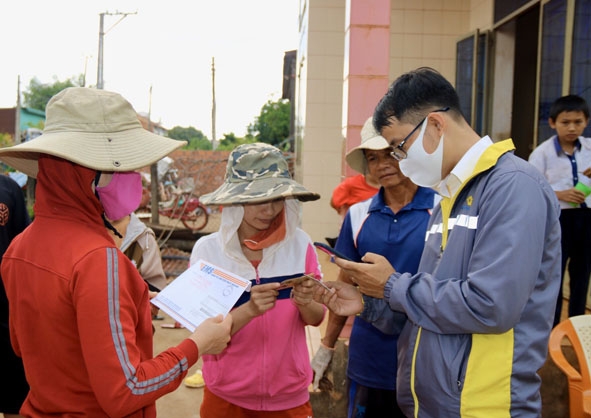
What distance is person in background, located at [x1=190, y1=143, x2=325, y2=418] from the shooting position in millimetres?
2209

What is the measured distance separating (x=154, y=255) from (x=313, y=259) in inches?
43.2

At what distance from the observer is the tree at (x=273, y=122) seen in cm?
3838

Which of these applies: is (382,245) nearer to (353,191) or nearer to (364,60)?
(353,191)

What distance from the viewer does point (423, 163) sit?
1771mm

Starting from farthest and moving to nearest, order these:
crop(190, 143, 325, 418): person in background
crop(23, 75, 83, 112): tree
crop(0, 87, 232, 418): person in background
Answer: crop(23, 75, 83, 112): tree
crop(190, 143, 325, 418): person in background
crop(0, 87, 232, 418): person in background

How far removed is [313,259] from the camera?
7.97ft

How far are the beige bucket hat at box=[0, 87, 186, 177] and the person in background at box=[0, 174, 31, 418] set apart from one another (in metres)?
1.41

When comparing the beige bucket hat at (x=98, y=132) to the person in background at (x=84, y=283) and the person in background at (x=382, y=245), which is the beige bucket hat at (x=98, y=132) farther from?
the person in background at (x=382, y=245)

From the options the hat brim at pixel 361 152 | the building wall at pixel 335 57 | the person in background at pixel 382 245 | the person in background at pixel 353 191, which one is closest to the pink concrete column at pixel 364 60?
the person in background at pixel 353 191

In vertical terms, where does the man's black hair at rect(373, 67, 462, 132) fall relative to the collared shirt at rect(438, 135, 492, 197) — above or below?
above

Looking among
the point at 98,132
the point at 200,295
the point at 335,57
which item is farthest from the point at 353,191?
the point at 335,57

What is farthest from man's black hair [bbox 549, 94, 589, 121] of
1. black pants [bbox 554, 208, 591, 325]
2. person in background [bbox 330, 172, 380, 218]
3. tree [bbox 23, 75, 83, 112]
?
tree [bbox 23, 75, 83, 112]

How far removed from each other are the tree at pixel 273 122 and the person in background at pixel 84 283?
35.8m

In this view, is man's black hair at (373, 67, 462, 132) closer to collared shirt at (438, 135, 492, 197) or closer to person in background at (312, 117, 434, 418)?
collared shirt at (438, 135, 492, 197)
